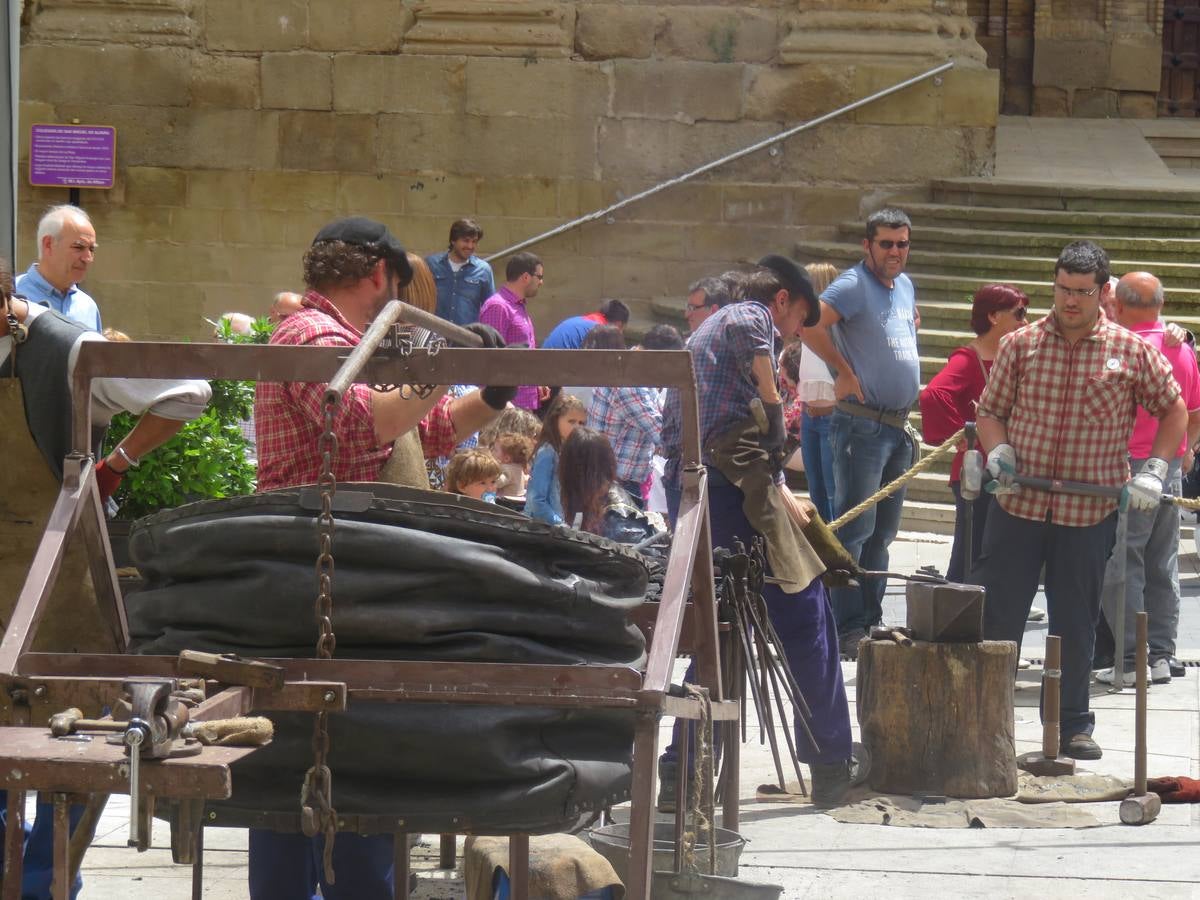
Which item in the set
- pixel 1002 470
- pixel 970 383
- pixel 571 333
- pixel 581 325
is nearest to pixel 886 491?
pixel 970 383

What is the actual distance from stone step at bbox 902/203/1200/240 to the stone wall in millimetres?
1006

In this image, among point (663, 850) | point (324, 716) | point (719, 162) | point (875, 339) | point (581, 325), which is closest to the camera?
point (324, 716)

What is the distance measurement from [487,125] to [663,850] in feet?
38.6

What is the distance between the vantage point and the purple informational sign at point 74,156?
16297 millimetres

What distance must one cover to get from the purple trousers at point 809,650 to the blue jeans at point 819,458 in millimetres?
3028

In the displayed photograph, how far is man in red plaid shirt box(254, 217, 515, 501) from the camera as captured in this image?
153 inches

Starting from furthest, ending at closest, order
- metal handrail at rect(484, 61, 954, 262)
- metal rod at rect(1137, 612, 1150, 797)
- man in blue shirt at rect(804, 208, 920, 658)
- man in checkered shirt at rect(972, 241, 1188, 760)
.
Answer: metal handrail at rect(484, 61, 954, 262)
man in blue shirt at rect(804, 208, 920, 658)
man in checkered shirt at rect(972, 241, 1188, 760)
metal rod at rect(1137, 612, 1150, 797)

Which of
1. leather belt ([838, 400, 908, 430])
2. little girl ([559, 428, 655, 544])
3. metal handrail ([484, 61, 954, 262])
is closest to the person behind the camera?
little girl ([559, 428, 655, 544])

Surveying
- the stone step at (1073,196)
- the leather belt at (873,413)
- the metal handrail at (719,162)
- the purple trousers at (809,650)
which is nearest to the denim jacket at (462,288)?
the metal handrail at (719,162)

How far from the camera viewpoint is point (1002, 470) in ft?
23.4

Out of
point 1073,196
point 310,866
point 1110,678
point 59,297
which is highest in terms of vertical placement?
point 1073,196

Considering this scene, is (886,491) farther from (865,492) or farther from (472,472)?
(472,472)

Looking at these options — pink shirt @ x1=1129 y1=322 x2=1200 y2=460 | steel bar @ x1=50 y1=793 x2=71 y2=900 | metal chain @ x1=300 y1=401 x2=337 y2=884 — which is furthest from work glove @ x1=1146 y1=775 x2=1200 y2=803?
steel bar @ x1=50 y1=793 x2=71 y2=900

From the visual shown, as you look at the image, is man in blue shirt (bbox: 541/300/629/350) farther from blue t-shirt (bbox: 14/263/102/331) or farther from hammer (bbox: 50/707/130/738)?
hammer (bbox: 50/707/130/738)
